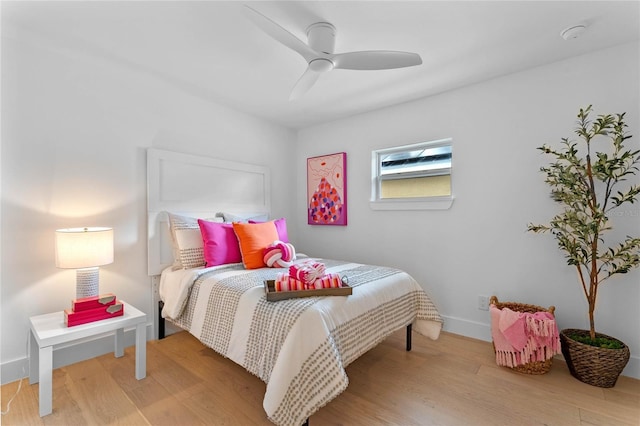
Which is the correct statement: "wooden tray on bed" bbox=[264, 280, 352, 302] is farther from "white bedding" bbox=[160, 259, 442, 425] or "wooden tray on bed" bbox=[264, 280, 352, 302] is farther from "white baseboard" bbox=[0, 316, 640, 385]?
"white baseboard" bbox=[0, 316, 640, 385]

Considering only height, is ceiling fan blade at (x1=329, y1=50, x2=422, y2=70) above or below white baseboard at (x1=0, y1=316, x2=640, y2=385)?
above

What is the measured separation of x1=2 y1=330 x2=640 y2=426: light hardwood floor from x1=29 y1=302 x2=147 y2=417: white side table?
0.09 meters

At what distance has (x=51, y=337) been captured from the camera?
1.65m

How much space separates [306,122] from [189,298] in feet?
8.39

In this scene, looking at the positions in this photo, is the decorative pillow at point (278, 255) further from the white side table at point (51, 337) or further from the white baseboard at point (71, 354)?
the white baseboard at point (71, 354)

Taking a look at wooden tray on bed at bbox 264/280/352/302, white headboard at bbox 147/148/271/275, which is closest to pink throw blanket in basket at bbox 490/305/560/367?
wooden tray on bed at bbox 264/280/352/302

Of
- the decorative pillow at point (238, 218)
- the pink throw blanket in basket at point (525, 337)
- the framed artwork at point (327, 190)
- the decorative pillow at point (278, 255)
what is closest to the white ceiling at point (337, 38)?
the framed artwork at point (327, 190)

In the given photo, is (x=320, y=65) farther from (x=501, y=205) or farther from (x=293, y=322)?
(x=501, y=205)

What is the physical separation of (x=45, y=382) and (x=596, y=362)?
3.33m

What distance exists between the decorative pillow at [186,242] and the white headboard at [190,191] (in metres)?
0.12

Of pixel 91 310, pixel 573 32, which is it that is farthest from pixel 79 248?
pixel 573 32

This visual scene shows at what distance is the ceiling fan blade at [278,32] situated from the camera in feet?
4.68

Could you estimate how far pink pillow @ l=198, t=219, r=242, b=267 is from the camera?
2.47 meters

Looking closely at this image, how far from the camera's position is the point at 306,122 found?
379 cm
